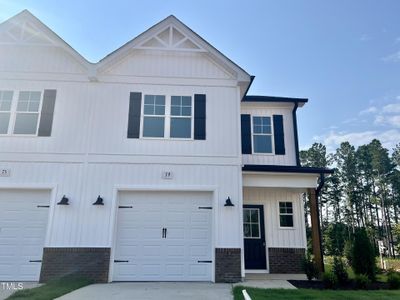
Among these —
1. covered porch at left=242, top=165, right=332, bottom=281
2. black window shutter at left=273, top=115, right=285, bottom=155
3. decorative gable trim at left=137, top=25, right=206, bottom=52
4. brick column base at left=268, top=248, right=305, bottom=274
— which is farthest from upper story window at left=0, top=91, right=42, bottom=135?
brick column base at left=268, top=248, right=305, bottom=274

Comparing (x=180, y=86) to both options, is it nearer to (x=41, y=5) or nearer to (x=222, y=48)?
(x=222, y=48)

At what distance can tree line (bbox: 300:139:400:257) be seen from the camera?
33.6 meters

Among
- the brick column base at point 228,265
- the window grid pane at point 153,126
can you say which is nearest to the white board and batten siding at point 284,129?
the window grid pane at point 153,126

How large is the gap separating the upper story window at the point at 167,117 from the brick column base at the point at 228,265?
3539 millimetres

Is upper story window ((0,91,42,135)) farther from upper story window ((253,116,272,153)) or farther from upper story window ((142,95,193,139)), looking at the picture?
upper story window ((253,116,272,153))

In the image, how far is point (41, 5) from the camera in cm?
903

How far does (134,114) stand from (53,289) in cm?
513

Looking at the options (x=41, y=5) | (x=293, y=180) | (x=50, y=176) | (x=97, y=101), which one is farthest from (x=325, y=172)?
(x=41, y=5)

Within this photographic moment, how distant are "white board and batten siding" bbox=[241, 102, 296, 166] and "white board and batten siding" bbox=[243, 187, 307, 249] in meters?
1.07

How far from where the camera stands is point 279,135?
11578 millimetres

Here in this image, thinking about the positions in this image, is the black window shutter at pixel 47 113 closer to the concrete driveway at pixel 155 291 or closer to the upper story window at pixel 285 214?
the concrete driveway at pixel 155 291

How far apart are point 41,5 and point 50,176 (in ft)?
17.0

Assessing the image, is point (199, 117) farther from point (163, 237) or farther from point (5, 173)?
point (5, 173)

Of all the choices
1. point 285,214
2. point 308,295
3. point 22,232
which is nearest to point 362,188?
point 285,214
